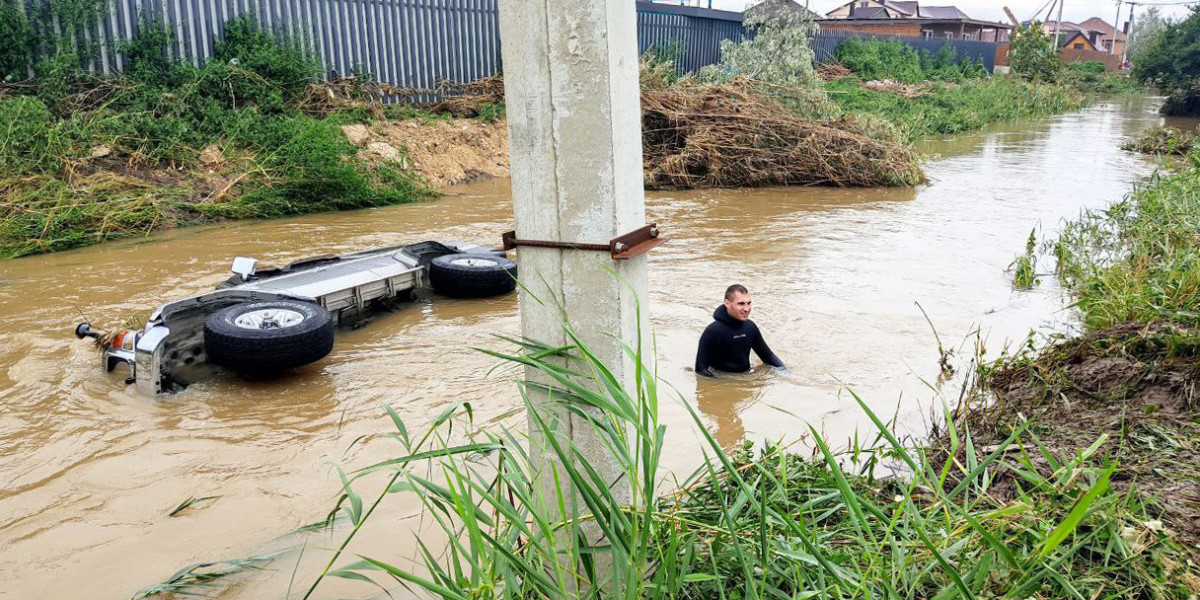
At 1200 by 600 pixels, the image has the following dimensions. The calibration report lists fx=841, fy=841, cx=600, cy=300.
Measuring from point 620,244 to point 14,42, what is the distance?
12436 millimetres

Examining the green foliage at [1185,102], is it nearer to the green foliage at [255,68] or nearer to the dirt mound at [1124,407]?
the green foliage at [255,68]

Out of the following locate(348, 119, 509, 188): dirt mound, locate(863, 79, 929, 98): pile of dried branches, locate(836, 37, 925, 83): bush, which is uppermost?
locate(836, 37, 925, 83): bush

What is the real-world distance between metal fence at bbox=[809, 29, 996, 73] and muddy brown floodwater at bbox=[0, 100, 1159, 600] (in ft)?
62.3

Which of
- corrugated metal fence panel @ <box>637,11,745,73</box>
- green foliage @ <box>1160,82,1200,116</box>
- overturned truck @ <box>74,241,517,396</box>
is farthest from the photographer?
green foliage @ <box>1160,82,1200,116</box>

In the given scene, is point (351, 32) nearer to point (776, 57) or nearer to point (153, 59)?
point (153, 59)

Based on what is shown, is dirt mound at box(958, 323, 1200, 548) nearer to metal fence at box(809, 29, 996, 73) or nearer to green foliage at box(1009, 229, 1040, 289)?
green foliage at box(1009, 229, 1040, 289)

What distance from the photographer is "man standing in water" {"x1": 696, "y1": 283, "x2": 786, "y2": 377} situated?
631 centimetres

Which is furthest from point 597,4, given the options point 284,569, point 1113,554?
point 284,569

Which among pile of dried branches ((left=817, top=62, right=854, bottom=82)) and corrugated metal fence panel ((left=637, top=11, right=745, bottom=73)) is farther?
pile of dried branches ((left=817, top=62, right=854, bottom=82))

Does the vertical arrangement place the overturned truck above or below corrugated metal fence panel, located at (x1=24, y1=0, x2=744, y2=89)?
below

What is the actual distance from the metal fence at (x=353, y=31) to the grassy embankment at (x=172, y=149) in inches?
12.0

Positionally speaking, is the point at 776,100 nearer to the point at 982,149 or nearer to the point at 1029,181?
the point at 1029,181

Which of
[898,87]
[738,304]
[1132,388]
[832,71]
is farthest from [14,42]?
[898,87]

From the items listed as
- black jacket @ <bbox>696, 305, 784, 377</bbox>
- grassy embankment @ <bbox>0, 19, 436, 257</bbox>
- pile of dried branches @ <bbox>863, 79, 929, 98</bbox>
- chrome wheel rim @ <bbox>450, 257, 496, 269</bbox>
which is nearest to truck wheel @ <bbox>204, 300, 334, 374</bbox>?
chrome wheel rim @ <bbox>450, 257, 496, 269</bbox>
